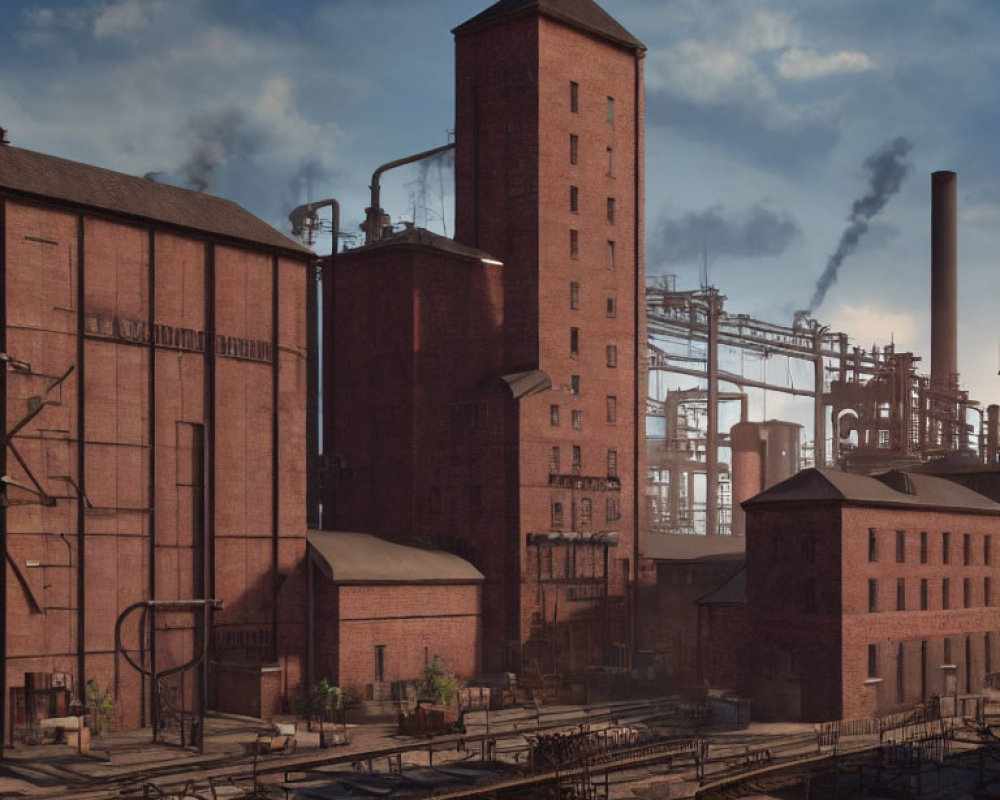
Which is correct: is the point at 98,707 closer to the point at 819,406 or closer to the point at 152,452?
the point at 152,452

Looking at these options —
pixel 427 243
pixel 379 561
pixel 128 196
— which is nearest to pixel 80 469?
pixel 128 196

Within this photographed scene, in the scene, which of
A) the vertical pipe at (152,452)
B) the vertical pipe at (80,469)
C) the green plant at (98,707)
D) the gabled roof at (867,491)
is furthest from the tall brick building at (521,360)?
the green plant at (98,707)

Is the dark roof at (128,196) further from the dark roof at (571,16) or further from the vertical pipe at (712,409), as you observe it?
the vertical pipe at (712,409)

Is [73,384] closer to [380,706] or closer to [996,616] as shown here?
[380,706]

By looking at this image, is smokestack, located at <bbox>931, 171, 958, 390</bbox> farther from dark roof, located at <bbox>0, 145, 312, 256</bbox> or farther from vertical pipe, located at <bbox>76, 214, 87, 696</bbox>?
vertical pipe, located at <bbox>76, 214, 87, 696</bbox>

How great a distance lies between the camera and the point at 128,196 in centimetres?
4647

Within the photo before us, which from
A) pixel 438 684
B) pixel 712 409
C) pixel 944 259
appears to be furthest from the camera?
pixel 712 409

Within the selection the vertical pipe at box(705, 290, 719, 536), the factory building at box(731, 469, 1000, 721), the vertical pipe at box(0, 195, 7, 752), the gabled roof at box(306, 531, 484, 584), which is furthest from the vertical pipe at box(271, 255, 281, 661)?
the vertical pipe at box(705, 290, 719, 536)

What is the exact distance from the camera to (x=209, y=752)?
39.7 metres

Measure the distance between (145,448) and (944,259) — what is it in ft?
185

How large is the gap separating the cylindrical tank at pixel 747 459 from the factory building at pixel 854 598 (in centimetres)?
3639

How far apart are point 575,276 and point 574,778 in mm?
28904

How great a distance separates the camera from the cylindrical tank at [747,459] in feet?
306

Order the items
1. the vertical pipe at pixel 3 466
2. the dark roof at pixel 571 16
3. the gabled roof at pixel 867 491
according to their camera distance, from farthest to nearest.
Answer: the dark roof at pixel 571 16 < the gabled roof at pixel 867 491 < the vertical pipe at pixel 3 466
